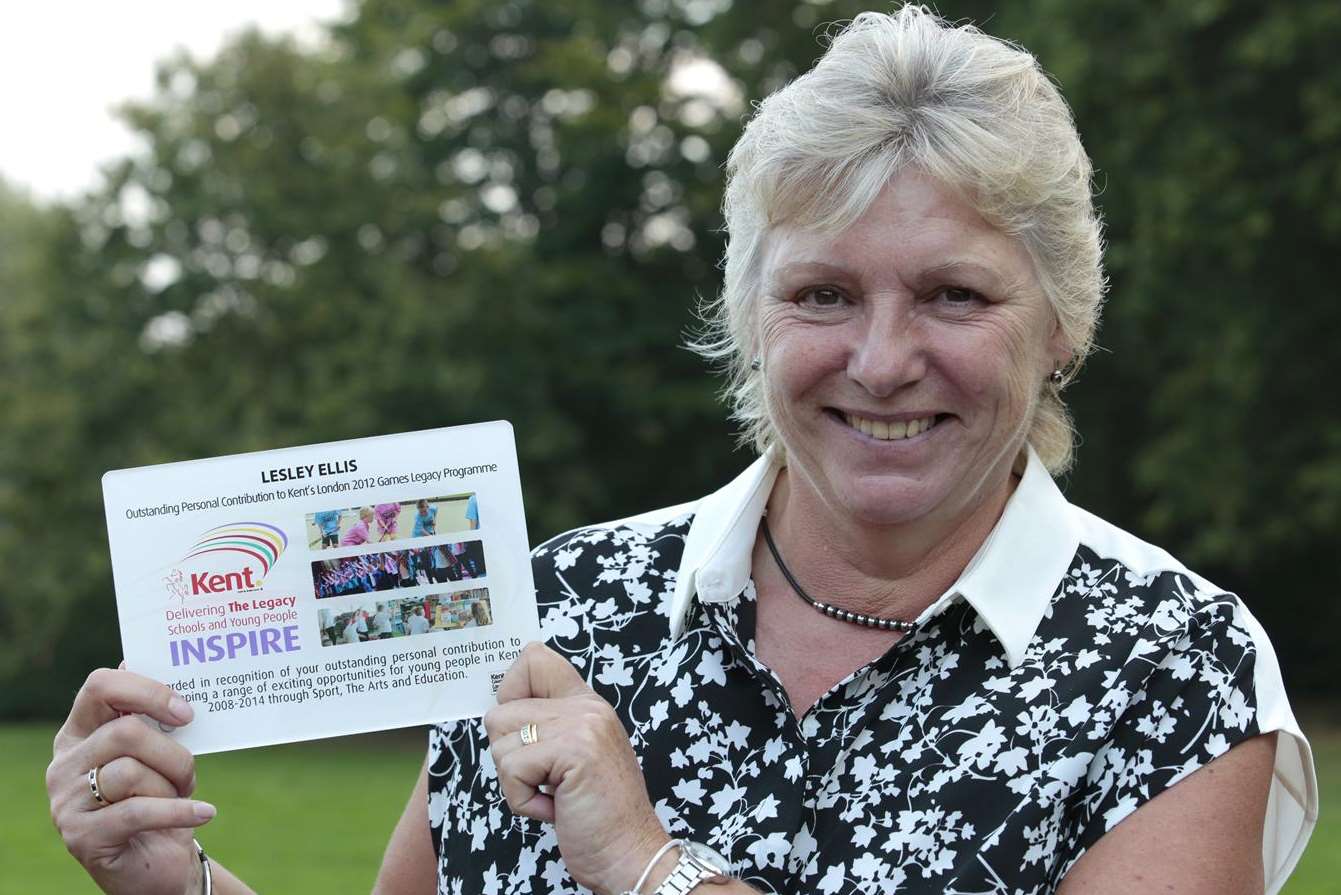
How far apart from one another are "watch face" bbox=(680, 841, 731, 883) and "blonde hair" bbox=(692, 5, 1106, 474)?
854 millimetres

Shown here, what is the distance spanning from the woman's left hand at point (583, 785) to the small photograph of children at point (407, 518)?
1.01ft

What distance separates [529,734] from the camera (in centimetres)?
237

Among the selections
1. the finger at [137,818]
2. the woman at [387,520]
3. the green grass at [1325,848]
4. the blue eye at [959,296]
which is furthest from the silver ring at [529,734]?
the green grass at [1325,848]

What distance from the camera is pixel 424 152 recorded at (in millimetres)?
27000

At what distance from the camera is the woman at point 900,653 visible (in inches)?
94.2

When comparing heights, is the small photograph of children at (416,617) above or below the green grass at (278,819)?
below

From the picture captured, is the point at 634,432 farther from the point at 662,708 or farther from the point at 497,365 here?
the point at 662,708

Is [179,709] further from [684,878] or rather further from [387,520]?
[684,878]

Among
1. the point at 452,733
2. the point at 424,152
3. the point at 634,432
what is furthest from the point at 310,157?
the point at 452,733

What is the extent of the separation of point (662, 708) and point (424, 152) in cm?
2521

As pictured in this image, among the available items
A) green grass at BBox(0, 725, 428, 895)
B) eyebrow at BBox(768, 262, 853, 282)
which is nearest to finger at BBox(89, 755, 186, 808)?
eyebrow at BBox(768, 262, 853, 282)

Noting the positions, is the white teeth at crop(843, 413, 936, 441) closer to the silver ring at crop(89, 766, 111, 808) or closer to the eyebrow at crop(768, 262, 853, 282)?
the eyebrow at crop(768, 262, 853, 282)

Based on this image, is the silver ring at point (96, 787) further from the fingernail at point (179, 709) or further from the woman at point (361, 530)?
the woman at point (361, 530)

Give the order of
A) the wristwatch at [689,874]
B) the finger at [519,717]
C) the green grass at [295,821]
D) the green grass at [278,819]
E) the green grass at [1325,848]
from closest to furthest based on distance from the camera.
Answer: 1. the wristwatch at [689,874]
2. the finger at [519,717]
3. the green grass at [1325,848]
4. the green grass at [295,821]
5. the green grass at [278,819]
